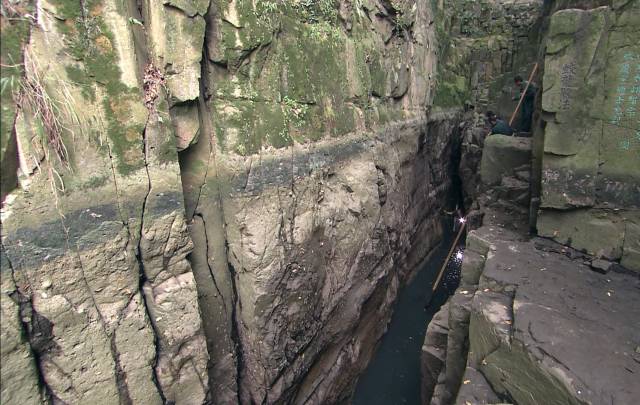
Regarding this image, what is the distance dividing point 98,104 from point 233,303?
243 centimetres

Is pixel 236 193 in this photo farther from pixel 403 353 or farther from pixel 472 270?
pixel 403 353

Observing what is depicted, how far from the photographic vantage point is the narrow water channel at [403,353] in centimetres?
605

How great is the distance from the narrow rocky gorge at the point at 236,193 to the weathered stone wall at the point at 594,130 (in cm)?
2

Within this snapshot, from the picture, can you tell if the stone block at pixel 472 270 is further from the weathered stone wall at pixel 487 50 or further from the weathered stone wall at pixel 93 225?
the weathered stone wall at pixel 487 50

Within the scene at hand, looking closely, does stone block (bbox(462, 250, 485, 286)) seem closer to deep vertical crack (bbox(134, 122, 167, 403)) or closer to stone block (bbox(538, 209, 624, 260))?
stone block (bbox(538, 209, 624, 260))

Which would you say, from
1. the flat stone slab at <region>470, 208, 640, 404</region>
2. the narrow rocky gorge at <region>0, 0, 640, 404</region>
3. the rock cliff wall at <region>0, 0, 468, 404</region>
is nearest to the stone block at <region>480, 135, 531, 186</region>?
the narrow rocky gorge at <region>0, 0, 640, 404</region>

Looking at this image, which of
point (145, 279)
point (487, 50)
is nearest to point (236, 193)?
point (145, 279)

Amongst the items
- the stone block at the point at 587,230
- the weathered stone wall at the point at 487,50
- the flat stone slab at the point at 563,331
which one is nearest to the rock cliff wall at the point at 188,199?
the flat stone slab at the point at 563,331

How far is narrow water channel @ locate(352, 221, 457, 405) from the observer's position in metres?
6.05

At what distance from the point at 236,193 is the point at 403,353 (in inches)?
194

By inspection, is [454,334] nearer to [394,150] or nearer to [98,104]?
[394,150]

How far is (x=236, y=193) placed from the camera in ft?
12.4

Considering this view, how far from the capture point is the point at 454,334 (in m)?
4.13

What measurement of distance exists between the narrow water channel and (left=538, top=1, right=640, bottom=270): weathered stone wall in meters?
3.56
